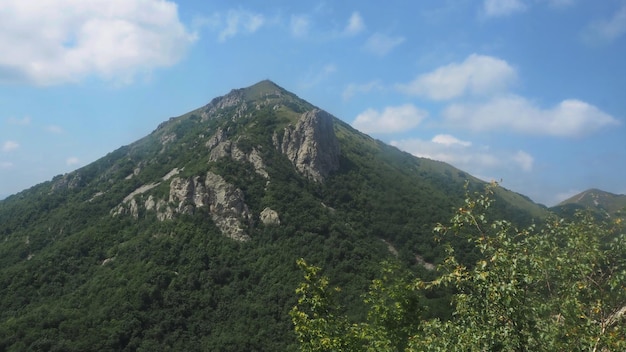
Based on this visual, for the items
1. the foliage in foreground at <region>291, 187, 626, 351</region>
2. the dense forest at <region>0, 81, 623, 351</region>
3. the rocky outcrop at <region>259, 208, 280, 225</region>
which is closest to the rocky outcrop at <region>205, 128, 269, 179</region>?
the dense forest at <region>0, 81, 623, 351</region>

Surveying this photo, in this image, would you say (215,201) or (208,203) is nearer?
(215,201)

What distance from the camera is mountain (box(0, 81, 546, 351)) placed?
101625mm

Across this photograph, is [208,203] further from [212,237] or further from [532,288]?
[532,288]

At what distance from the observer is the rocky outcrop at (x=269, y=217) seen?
139 metres

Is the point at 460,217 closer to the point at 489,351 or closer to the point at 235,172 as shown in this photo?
the point at 489,351

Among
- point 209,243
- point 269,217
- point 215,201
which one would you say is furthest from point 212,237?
point 269,217

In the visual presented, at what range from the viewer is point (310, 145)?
543 feet

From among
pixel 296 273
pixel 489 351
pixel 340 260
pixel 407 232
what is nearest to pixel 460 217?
pixel 489 351

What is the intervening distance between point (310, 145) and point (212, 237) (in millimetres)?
55042

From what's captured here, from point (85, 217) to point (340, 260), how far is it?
9509 centimetres

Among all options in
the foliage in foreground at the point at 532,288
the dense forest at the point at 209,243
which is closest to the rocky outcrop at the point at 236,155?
the dense forest at the point at 209,243

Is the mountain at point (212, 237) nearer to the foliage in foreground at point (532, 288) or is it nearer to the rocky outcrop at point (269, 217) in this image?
the rocky outcrop at point (269, 217)

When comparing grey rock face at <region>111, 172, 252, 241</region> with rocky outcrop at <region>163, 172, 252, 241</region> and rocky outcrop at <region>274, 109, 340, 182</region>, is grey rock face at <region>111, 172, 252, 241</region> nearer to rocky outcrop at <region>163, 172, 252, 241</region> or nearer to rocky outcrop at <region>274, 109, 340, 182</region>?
A: rocky outcrop at <region>163, 172, 252, 241</region>

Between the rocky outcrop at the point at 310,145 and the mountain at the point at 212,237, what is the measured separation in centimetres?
61
